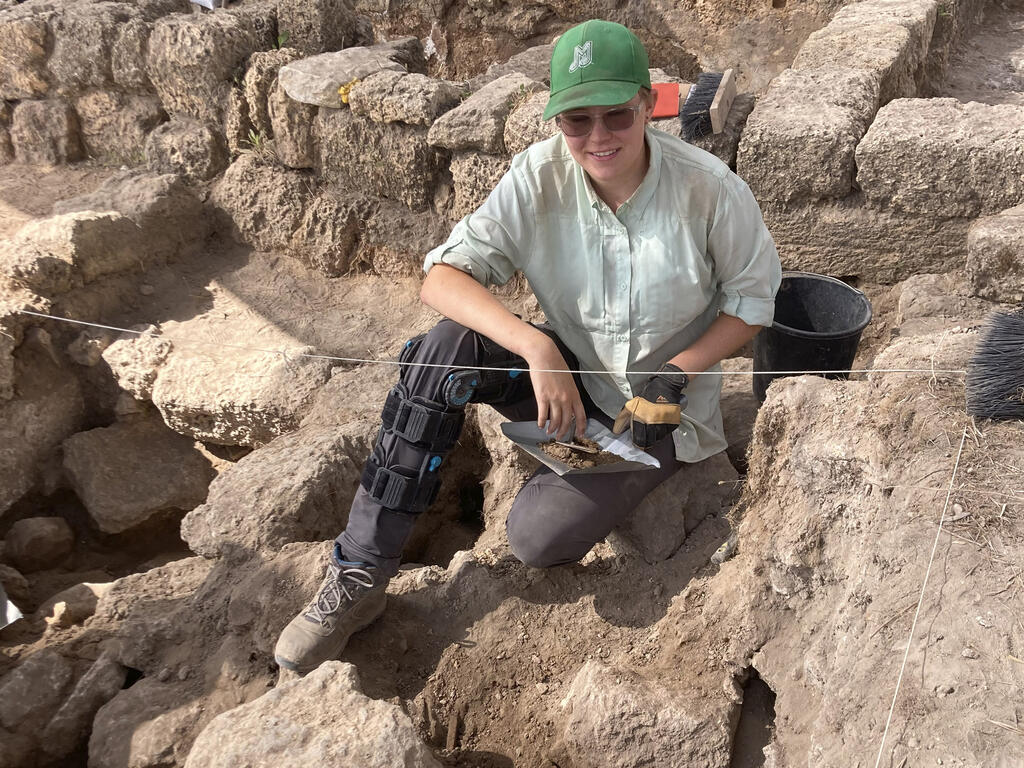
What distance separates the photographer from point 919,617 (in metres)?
1.56

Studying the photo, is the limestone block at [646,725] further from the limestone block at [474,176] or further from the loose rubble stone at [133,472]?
the loose rubble stone at [133,472]

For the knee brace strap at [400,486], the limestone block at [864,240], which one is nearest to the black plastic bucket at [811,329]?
the limestone block at [864,240]

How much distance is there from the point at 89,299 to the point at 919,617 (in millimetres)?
4192

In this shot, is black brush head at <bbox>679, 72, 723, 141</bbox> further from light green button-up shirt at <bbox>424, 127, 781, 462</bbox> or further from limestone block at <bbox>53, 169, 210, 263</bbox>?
limestone block at <bbox>53, 169, 210, 263</bbox>

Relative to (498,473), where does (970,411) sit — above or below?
above

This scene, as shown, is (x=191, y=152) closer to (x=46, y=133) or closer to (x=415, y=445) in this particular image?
(x=46, y=133)

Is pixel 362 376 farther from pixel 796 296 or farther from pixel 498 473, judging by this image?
pixel 796 296

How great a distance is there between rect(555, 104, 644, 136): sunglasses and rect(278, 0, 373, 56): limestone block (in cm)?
344

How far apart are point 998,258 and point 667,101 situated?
1390 millimetres

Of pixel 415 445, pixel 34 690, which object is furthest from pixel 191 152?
pixel 415 445

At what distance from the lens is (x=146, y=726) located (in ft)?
7.68

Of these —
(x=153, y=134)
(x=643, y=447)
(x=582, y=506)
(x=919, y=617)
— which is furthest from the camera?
(x=153, y=134)

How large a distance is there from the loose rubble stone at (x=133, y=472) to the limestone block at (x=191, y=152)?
5.40ft

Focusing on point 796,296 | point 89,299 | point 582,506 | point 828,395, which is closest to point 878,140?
point 796,296
